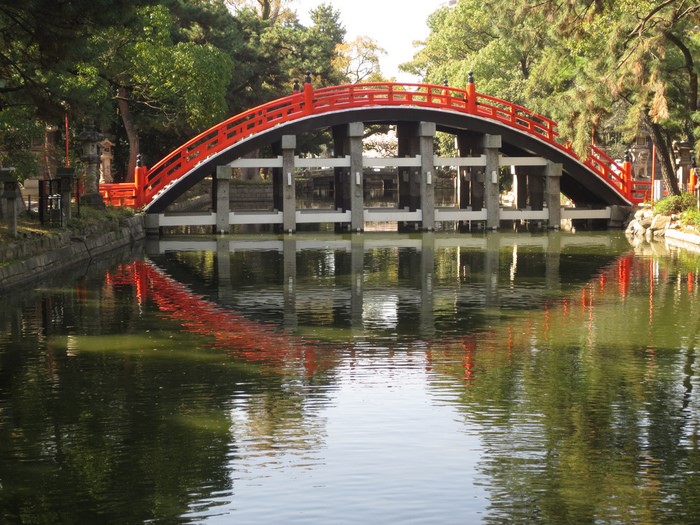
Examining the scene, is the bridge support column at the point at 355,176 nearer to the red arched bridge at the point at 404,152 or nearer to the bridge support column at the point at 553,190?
the red arched bridge at the point at 404,152

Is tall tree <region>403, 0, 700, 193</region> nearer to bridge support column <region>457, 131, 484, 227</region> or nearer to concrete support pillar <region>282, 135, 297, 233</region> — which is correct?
bridge support column <region>457, 131, 484, 227</region>

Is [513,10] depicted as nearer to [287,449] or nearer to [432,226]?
[432,226]

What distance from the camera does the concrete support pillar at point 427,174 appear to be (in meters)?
39.5

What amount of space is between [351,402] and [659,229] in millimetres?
26272

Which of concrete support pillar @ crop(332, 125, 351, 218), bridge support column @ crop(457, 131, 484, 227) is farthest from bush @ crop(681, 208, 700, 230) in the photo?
concrete support pillar @ crop(332, 125, 351, 218)

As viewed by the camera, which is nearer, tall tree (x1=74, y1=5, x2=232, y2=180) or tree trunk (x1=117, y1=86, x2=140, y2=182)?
tall tree (x1=74, y1=5, x2=232, y2=180)

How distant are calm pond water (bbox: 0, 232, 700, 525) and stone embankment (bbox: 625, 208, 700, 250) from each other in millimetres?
9751

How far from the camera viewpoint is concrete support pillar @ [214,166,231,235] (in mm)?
37656

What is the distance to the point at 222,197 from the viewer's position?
3806 centimetres

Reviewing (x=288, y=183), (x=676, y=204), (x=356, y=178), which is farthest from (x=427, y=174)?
(x=676, y=204)

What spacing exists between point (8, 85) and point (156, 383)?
13.0m

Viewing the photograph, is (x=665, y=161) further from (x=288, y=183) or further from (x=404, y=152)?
(x=288, y=183)

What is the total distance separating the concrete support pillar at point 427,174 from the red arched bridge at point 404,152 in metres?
0.04

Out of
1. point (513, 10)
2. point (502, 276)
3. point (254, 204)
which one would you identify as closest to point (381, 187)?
point (254, 204)
